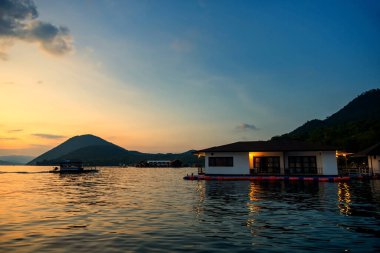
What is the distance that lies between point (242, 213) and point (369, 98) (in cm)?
18635

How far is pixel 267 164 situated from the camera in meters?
46.4

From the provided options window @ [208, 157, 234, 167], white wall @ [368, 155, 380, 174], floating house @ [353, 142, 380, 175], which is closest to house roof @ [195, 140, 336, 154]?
window @ [208, 157, 234, 167]

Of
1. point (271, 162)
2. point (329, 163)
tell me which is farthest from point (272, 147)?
point (329, 163)

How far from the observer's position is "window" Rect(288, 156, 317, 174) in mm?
44594

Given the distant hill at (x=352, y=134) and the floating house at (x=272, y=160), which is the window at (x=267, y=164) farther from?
the distant hill at (x=352, y=134)

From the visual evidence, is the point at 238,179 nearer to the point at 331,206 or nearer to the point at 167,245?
the point at 331,206

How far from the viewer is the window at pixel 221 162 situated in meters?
45.9

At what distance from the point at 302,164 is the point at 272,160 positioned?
4294mm

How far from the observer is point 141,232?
1188 cm

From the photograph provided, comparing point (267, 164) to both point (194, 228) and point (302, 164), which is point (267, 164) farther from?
point (194, 228)

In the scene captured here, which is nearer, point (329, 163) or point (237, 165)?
point (329, 163)

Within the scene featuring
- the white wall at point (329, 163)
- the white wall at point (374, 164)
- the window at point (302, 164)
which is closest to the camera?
the white wall at point (329, 163)

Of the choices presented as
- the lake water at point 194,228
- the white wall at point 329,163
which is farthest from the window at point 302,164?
the lake water at point 194,228

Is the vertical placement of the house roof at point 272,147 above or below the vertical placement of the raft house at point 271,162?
above
